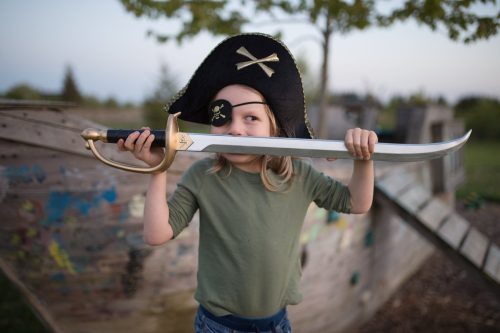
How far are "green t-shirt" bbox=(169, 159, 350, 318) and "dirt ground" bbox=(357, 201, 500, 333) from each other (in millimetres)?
2937

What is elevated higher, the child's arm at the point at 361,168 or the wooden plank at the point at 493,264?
the child's arm at the point at 361,168

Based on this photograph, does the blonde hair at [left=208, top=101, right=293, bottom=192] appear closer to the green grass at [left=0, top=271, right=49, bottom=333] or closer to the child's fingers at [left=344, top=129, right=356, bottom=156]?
the child's fingers at [left=344, top=129, right=356, bottom=156]

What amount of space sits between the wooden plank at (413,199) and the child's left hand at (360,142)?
261 cm

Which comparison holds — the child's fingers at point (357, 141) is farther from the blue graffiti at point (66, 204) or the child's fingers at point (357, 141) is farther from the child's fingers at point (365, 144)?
the blue graffiti at point (66, 204)

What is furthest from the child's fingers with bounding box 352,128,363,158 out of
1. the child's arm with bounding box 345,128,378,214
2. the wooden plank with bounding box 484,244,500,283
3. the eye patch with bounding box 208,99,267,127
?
the wooden plank with bounding box 484,244,500,283

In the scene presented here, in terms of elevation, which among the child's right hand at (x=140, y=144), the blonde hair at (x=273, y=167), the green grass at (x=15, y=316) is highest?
the child's right hand at (x=140, y=144)

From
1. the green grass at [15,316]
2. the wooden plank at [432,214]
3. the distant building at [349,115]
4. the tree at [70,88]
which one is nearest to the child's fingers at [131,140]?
the green grass at [15,316]

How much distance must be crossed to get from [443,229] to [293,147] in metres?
2.99

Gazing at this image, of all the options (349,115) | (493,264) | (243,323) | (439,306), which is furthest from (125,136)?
(349,115)

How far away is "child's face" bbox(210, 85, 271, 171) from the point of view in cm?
141

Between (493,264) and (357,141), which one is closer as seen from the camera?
(357,141)

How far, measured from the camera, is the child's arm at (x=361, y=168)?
124 cm

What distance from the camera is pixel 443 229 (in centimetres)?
361

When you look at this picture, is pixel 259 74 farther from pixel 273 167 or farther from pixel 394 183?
pixel 394 183
